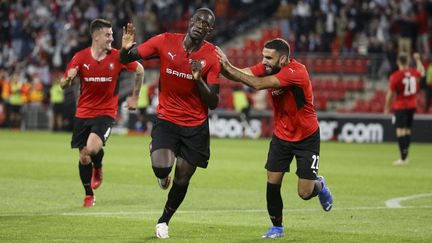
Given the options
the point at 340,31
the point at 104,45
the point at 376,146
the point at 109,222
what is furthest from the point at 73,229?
the point at 340,31

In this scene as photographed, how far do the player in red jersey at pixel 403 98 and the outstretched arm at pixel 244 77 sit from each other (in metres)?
12.9

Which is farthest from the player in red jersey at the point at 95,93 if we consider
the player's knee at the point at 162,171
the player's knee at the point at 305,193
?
the player's knee at the point at 305,193

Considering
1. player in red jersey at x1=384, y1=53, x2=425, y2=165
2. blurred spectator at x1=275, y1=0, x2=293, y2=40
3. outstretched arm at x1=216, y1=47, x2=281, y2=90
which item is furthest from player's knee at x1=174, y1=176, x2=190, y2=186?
blurred spectator at x1=275, y1=0, x2=293, y2=40

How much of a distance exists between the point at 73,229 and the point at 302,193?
8.89ft

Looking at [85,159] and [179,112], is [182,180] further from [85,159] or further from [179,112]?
[85,159]

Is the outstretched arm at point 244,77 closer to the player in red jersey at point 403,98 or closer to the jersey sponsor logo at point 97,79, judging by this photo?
the jersey sponsor logo at point 97,79

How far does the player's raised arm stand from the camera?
418 inches

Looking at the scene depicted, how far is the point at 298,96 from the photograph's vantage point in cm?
1134

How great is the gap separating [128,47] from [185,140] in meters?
1.24

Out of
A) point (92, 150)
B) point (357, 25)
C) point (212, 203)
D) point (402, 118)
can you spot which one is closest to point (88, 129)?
point (92, 150)

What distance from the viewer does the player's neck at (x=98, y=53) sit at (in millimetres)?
14820

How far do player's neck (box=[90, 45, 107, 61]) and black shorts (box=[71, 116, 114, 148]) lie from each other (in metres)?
0.91

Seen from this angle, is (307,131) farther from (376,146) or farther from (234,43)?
(234,43)

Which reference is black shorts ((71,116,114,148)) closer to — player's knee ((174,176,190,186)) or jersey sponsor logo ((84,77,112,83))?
jersey sponsor logo ((84,77,112,83))
